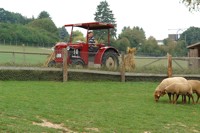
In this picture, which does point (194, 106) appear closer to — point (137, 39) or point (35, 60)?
point (35, 60)

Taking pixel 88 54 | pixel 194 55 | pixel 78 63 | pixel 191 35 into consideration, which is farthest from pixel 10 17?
pixel 78 63

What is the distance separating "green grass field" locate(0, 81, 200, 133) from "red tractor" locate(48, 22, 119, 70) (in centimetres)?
415

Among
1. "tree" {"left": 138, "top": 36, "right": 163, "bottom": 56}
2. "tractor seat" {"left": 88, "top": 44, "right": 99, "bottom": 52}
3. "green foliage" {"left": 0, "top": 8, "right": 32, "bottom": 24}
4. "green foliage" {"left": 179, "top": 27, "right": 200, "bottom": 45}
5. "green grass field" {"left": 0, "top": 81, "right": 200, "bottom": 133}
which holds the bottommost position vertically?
"green grass field" {"left": 0, "top": 81, "right": 200, "bottom": 133}

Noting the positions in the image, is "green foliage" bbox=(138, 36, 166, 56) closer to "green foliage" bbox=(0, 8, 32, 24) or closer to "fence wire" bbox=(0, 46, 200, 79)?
"fence wire" bbox=(0, 46, 200, 79)

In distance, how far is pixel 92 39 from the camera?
17938 millimetres

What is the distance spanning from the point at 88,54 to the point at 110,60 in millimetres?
1352

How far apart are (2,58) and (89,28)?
14.8 ft

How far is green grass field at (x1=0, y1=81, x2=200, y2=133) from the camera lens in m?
7.27

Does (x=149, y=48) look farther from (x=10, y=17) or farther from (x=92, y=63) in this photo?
(x=10, y=17)

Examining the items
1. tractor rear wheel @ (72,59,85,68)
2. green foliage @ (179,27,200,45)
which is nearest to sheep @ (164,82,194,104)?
tractor rear wheel @ (72,59,85,68)

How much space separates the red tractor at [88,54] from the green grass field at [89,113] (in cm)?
415

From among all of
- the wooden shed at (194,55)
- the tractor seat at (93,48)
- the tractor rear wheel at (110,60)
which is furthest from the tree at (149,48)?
the tractor seat at (93,48)

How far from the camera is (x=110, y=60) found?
1803 cm

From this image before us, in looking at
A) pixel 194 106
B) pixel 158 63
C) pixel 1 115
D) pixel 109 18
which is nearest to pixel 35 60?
pixel 158 63
